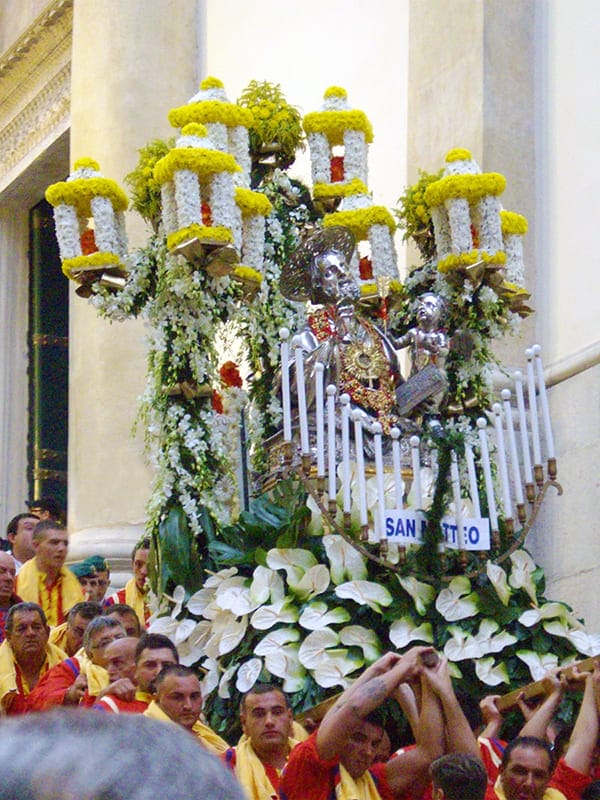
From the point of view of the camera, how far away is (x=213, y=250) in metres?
6.82

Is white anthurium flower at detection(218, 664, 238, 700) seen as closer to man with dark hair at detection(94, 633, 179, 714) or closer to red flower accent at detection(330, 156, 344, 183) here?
man with dark hair at detection(94, 633, 179, 714)

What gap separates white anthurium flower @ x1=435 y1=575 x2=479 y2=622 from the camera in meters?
6.32

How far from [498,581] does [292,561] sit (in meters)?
0.82

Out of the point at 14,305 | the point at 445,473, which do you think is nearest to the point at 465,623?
the point at 445,473

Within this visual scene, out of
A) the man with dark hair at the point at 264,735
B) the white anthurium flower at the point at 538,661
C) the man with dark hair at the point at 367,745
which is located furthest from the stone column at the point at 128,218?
the man with dark hair at the point at 367,745

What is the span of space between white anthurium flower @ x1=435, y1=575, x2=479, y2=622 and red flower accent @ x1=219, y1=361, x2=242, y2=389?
1.91m

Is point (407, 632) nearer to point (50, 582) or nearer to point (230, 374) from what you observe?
point (230, 374)

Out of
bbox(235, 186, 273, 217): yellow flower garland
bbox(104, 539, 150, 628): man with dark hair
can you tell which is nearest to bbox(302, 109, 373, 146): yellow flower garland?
bbox(235, 186, 273, 217): yellow flower garland

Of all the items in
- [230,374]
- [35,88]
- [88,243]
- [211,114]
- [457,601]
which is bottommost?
[457,601]

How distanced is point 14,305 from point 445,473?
1016 centimetres

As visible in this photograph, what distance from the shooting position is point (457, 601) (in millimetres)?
6348

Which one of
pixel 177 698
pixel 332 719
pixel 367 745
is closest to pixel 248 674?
pixel 177 698

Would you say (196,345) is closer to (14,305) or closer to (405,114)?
(405,114)

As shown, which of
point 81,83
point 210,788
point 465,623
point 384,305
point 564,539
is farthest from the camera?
point 81,83
